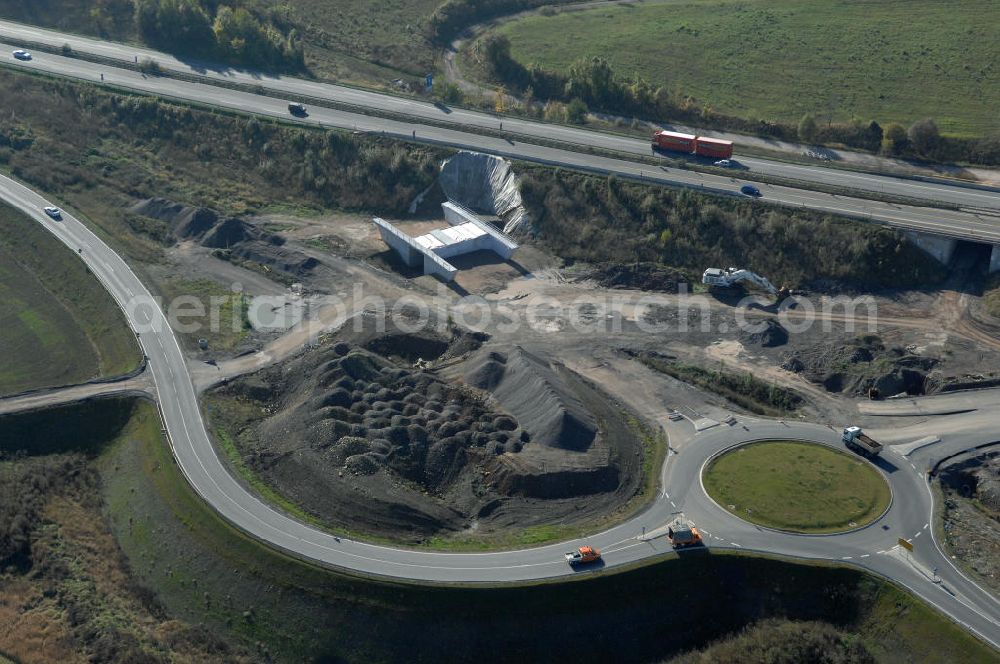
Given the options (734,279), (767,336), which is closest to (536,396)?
(767,336)

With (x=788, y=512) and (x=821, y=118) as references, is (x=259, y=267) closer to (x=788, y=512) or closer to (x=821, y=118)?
(x=788, y=512)

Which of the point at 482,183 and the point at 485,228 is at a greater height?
the point at 482,183

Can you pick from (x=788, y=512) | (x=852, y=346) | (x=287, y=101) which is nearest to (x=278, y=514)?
(x=788, y=512)

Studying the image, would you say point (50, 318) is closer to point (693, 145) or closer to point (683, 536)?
point (683, 536)

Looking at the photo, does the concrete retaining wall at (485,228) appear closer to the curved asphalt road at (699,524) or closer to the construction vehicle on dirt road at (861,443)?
the curved asphalt road at (699,524)

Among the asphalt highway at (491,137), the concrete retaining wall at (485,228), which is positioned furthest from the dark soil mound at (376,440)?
the asphalt highway at (491,137)

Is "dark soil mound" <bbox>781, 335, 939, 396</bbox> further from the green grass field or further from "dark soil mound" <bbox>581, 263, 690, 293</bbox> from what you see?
the green grass field
